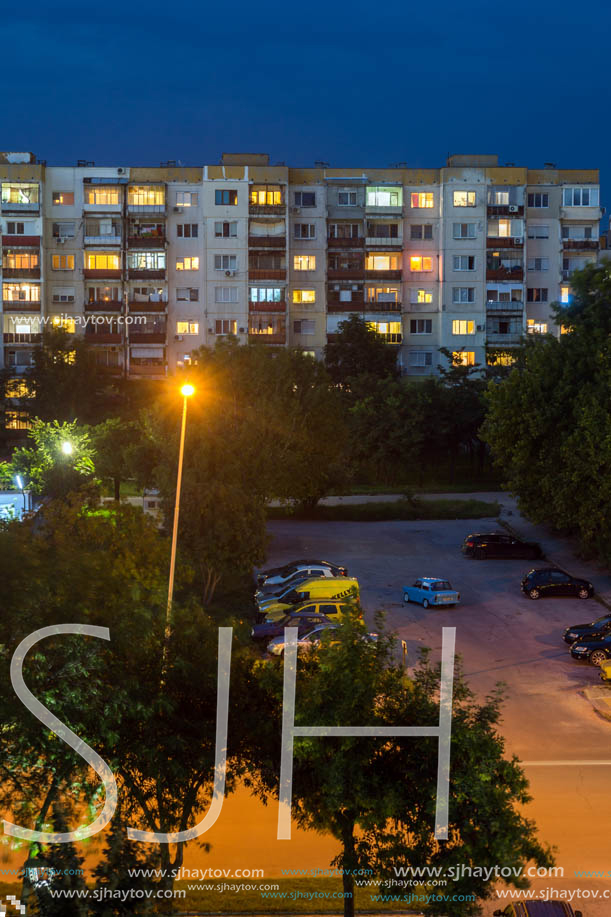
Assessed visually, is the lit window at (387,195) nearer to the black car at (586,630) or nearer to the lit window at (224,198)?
the lit window at (224,198)

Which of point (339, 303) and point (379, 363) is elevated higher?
point (339, 303)

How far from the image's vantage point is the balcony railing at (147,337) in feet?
204

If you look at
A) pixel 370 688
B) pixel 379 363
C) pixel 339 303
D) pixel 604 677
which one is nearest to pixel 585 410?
pixel 604 677

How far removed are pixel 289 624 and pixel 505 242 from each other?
150 feet

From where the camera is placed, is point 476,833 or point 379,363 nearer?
point 476,833

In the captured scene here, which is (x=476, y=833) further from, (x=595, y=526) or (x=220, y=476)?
(x=595, y=526)

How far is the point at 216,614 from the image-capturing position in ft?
90.0

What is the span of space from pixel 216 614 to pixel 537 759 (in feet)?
43.7

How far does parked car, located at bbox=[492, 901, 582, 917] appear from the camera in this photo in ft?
31.6

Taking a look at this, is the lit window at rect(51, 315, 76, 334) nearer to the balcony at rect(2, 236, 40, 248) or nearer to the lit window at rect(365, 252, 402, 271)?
the balcony at rect(2, 236, 40, 248)

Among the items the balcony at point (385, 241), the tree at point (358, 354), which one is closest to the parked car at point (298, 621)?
the tree at point (358, 354)

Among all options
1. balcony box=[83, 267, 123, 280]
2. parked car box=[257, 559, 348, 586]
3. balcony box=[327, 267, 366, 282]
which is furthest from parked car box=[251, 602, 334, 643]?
balcony box=[83, 267, 123, 280]

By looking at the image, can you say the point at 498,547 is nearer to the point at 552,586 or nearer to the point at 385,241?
the point at 552,586

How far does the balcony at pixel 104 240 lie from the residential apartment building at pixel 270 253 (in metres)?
0.07
